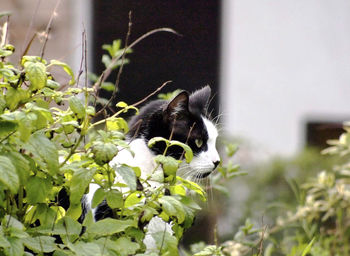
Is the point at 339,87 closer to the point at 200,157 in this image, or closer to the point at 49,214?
the point at 200,157

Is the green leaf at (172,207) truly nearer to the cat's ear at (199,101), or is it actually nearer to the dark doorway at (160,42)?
the cat's ear at (199,101)

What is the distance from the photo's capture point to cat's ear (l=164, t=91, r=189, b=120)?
2470mm

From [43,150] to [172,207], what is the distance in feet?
1.00

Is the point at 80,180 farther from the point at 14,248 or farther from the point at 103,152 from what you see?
the point at 14,248

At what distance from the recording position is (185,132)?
2648 millimetres

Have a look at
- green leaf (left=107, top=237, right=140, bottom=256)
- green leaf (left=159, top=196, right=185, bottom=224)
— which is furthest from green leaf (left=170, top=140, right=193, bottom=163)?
green leaf (left=107, top=237, right=140, bottom=256)

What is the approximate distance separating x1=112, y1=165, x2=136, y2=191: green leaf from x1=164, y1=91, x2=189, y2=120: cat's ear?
2.68 feet

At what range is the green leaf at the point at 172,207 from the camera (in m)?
Answer: 1.66

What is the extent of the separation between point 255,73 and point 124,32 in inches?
55.2

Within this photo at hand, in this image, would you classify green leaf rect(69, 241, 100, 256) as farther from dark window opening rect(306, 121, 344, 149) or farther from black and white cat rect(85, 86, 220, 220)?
dark window opening rect(306, 121, 344, 149)

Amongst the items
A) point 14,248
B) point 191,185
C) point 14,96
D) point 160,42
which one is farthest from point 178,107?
point 160,42

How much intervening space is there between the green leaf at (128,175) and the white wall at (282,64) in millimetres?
5508

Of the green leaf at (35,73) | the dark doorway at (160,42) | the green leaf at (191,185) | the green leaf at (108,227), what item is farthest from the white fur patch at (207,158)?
the dark doorway at (160,42)

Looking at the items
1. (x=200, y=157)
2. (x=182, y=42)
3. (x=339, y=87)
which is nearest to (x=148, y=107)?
(x=200, y=157)
